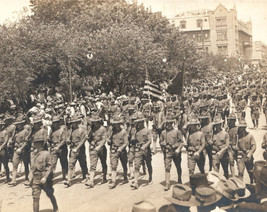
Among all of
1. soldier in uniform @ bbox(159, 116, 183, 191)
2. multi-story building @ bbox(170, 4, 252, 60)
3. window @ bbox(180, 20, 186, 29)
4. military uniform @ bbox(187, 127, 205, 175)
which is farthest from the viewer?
window @ bbox(180, 20, 186, 29)

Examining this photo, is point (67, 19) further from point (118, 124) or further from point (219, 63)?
point (219, 63)

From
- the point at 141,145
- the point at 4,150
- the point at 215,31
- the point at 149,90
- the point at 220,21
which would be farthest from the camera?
the point at 215,31

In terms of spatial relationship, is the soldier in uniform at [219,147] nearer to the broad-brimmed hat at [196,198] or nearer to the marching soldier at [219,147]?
the marching soldier at [219,147]

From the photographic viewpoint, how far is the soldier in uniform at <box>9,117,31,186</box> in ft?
30.5

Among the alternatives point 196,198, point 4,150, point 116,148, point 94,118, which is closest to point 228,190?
point 196,198

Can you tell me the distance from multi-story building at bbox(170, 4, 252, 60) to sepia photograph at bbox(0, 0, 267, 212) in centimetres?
945

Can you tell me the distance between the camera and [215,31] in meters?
39.9

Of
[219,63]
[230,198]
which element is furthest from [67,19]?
[219,63]

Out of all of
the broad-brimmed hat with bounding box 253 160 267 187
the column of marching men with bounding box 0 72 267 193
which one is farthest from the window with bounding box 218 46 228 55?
the broad-brimmed hat with bounding box 253 160 267 187

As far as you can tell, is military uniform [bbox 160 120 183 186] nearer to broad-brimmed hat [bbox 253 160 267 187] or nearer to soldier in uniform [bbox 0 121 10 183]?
broad-brimmed hat [bbox 253 160 267 187]

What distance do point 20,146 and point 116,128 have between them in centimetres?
279

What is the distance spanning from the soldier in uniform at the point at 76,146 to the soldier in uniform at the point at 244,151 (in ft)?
13.2

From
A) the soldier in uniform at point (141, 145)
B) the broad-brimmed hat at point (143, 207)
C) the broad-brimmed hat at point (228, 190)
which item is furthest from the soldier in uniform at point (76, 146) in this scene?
the broad-brimmed hat at point (143, 207)

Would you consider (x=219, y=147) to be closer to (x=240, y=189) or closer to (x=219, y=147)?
(x=219, y=147)
